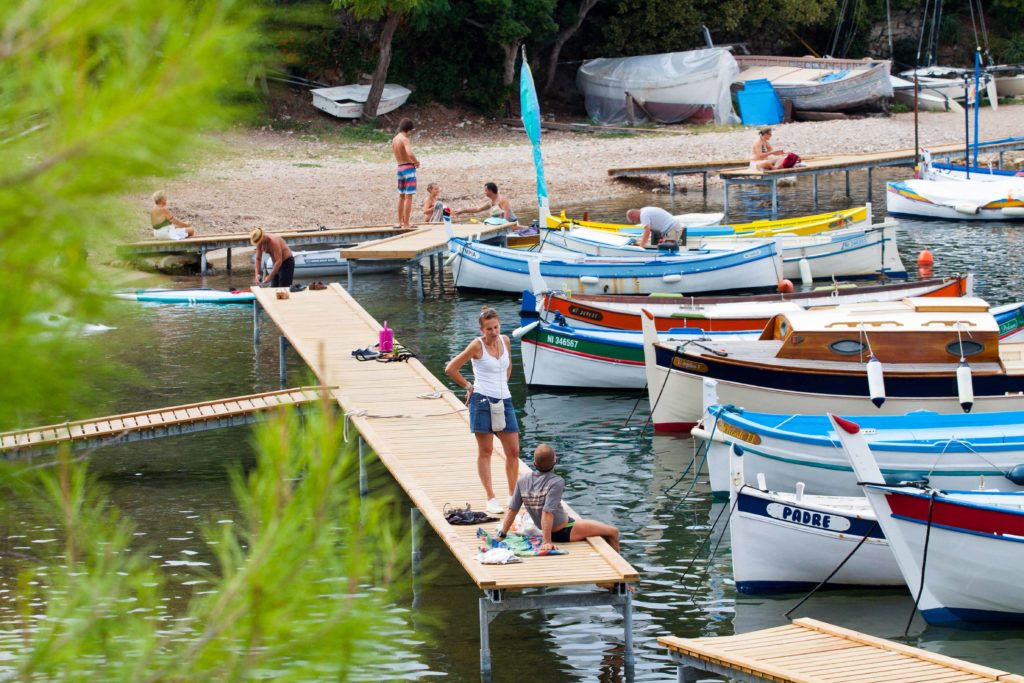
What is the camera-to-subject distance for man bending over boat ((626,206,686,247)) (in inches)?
1034

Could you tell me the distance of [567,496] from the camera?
14.9 metres

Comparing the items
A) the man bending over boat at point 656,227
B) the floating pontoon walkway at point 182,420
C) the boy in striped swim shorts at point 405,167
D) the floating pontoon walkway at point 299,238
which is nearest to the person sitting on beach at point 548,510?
the floating pontoon walkway at point 182,420

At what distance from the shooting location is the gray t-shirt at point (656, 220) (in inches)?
1034

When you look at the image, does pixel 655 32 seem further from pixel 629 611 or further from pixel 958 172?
pixel 629 611

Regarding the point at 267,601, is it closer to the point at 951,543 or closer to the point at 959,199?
the point at 951,543

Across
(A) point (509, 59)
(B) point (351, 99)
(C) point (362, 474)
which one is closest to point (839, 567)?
(C) point (362, 474)

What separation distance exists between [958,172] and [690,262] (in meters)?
14.3

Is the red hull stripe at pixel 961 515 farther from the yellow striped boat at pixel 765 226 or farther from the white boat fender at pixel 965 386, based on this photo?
the yellow striped boat at pixel 765 226

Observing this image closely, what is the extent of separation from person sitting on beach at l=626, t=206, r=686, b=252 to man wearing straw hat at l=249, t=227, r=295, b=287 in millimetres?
6836

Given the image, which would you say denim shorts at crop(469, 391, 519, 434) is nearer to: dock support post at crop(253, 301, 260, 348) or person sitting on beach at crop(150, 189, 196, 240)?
dock support post at crop(253, 301, 260, 348)

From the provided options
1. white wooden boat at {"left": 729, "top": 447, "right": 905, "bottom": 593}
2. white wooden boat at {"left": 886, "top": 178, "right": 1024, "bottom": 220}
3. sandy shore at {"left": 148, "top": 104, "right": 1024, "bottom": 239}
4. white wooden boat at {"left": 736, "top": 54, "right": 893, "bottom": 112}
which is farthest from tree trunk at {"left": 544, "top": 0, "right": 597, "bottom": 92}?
white wooden boat at {"left": 729, "top": 447, "right": 905, "bottom": 593}

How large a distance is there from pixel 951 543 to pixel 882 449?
1984mm

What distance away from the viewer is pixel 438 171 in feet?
131

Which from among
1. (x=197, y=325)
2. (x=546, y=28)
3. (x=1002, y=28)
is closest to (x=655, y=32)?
(x=546, y=28)
